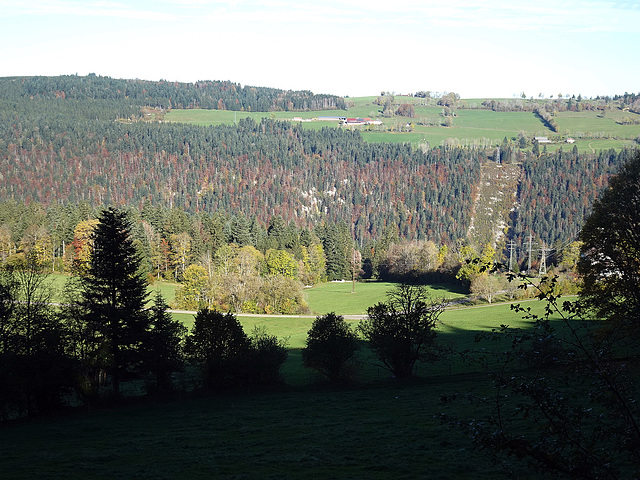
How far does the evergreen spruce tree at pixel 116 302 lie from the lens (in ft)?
136

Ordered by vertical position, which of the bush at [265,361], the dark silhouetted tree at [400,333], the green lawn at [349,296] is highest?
the dark silhouetted tree at [400,333]

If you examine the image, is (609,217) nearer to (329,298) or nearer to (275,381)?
(275,381)

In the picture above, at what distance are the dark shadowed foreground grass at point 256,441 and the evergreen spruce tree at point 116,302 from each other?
4899 mm

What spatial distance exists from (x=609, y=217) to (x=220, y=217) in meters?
125

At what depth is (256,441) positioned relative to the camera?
1060 inches

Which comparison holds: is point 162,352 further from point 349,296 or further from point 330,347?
point 349,296

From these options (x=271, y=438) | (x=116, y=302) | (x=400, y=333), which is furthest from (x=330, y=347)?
(x=116, y=302)

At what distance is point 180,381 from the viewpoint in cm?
4412

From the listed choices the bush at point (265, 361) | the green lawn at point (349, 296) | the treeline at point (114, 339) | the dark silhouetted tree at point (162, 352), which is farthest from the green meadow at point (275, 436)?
the green lawn at point (349, 296)

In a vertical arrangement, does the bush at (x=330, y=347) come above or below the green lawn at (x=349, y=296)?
above

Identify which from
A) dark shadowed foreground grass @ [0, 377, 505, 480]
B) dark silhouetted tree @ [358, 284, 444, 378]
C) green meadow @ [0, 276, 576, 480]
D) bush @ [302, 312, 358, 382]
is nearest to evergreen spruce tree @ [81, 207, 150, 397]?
green meadow @ [0, 276, 576, 480]

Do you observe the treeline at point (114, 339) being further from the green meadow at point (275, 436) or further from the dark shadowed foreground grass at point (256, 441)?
the dark shadowed foreground grass at point (256, 441)

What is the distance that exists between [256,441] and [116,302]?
20.6 meters

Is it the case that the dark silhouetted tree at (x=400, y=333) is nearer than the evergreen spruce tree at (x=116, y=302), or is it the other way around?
the evergreen spruce tree at (x=116, y=302)
